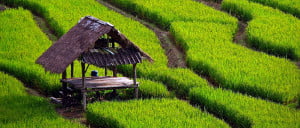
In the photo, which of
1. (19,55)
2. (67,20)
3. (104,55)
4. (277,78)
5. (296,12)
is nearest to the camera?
(104,55)

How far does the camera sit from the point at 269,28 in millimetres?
17391

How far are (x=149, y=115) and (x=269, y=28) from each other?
6413 millimetres

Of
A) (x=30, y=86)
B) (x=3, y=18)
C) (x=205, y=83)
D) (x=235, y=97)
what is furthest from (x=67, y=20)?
(x=235, y=97)

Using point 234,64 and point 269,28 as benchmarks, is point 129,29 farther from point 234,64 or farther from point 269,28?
point 234,64

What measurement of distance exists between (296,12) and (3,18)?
7225mm

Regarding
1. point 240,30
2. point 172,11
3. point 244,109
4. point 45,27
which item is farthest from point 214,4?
point 244,109

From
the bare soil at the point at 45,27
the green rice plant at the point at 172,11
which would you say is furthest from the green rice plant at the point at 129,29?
the green rice plant at the point at 172,11

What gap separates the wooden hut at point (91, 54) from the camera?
1243cm

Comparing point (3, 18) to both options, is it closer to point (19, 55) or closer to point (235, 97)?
point (19, 55)

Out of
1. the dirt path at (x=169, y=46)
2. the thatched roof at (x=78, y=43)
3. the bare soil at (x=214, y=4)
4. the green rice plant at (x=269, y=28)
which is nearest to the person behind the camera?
the thatched roof at (x=78, y=43)

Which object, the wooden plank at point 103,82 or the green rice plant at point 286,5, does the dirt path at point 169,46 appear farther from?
the green rice plant at point 286,5

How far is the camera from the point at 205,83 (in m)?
14.0

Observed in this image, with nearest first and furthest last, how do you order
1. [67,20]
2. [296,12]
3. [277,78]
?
[277,78] < [67,20] < [296,12]

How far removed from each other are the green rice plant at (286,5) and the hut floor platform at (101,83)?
727 cm
